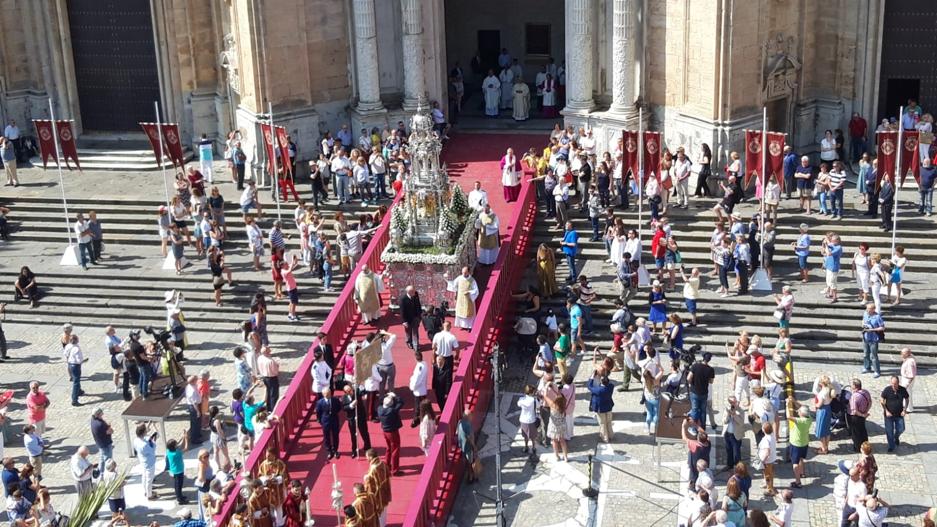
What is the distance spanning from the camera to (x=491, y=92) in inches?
1865

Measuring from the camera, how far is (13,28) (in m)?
47.0

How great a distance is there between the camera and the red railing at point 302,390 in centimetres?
2848

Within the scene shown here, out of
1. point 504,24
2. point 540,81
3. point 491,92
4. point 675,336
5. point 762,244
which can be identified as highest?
point 504,24

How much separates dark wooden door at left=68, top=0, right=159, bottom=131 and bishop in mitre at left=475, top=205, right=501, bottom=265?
52.1 ft

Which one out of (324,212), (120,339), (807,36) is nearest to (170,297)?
(120,339)

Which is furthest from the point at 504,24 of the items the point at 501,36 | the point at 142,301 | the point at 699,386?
the point at 699,386

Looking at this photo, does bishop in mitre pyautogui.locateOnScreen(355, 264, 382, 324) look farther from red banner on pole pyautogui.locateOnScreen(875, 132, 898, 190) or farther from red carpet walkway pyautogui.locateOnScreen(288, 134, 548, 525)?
red banner on pole pyautogui.locateOnScreen(875, 132, 898, 190)

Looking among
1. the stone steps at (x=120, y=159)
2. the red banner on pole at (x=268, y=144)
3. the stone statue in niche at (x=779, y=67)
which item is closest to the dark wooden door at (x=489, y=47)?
the stone steps at (x=120, y=159)

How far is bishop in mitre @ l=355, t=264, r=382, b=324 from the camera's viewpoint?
3369 cm

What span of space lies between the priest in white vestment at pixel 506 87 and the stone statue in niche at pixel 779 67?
32.2ft

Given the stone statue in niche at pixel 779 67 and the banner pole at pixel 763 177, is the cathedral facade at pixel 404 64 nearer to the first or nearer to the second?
the stone statue in niche at pixel 779 67

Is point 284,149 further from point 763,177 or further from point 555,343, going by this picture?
point 763,177

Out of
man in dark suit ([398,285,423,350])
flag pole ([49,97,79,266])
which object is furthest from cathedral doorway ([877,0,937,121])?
flag pole ([49,97,79,266])

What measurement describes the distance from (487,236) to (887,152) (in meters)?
10.5
